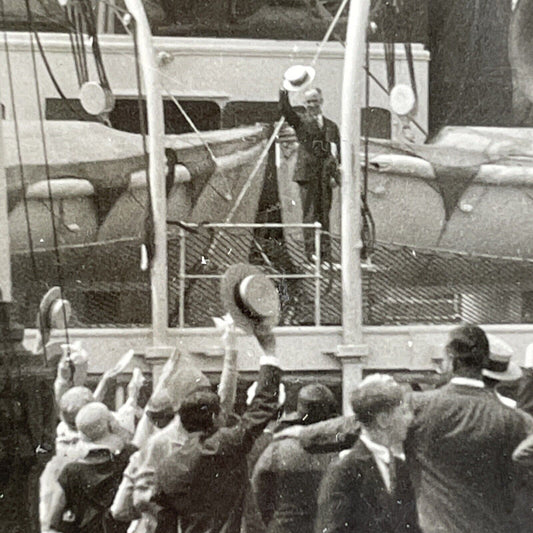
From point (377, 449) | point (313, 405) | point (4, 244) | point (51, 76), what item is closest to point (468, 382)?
point (377, 449)

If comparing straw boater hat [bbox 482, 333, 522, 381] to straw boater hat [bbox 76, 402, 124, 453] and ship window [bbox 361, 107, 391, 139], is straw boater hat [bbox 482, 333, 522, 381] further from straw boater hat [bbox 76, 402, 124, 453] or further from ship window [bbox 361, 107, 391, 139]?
straw boater hat [bbox 76, 402, 124, 453]

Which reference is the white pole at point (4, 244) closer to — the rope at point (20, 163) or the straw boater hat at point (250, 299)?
the rope at point (20, 163)

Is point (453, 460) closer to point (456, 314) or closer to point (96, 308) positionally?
point (456, 314)

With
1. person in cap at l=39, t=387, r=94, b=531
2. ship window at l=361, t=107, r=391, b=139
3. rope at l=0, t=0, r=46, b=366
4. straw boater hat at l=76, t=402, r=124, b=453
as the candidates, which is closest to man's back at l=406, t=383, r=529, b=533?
ship window at l=361, t=107, r=391, b=139

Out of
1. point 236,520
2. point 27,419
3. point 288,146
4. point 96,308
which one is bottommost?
point 236,520


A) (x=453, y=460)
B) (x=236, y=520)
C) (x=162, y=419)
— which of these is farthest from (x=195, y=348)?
(x=453, y=460)

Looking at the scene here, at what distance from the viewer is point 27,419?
5312 mm

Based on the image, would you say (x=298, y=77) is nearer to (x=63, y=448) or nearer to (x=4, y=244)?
(x=4, y=244)

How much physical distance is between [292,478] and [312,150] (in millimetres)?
1095

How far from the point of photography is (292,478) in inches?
207

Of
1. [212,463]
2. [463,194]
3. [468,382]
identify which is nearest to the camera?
[212,463]

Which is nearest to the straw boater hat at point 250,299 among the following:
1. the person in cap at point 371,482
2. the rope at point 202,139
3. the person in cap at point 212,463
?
the person in cap at point 212,463

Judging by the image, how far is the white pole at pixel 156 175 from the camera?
5.32m

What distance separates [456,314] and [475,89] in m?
0.77
